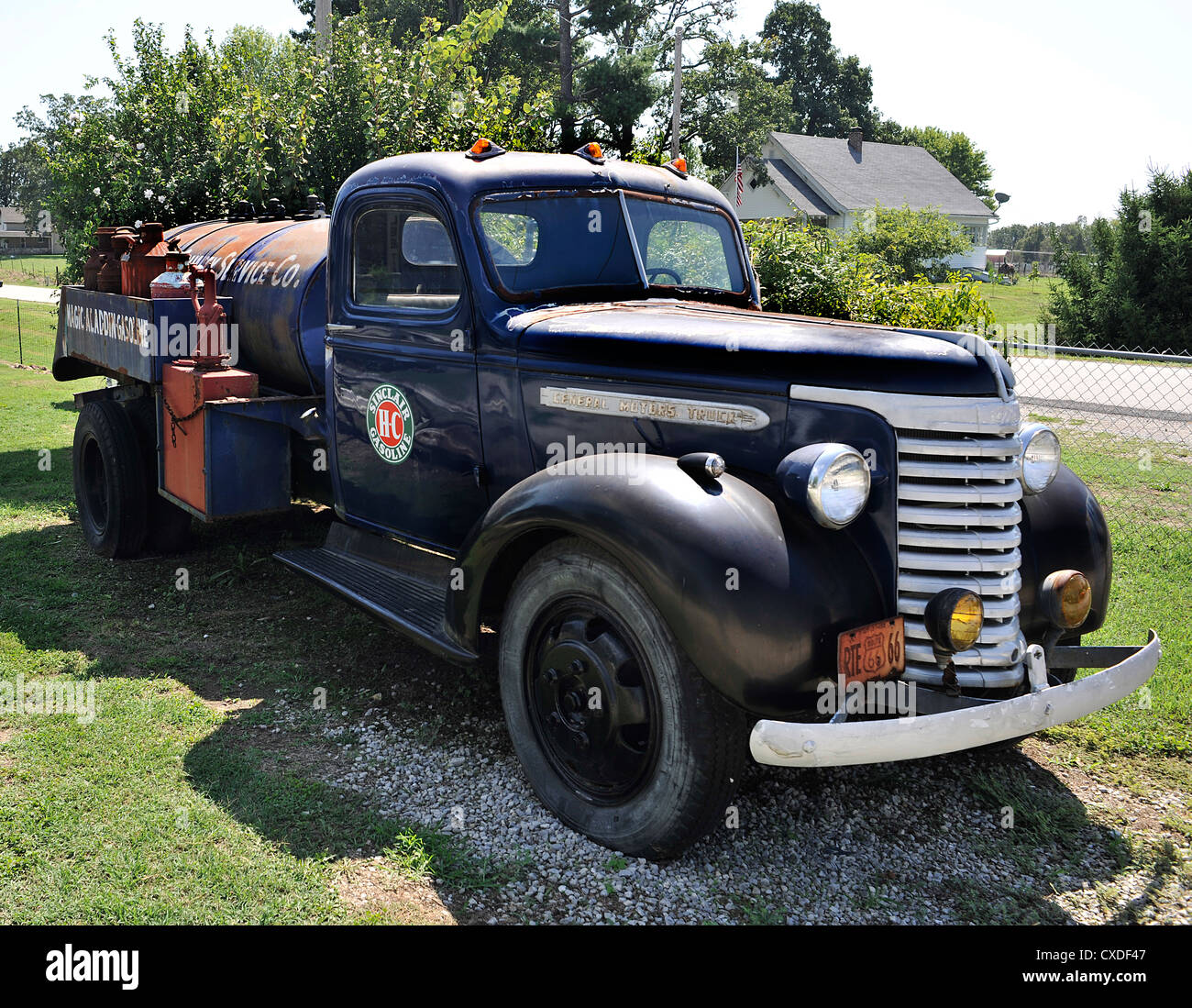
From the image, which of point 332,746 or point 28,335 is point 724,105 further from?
point 332,746

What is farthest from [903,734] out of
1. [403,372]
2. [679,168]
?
[679,168]

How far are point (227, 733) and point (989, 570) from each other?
9.38 ft

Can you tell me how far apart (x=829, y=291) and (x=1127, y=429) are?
14.9 ft

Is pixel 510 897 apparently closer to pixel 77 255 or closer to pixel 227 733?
pixel 227 733

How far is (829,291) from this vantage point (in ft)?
29.4

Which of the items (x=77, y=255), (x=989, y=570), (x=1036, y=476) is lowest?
(x=989, y=570)

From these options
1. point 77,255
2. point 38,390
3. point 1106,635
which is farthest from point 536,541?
point 38,390

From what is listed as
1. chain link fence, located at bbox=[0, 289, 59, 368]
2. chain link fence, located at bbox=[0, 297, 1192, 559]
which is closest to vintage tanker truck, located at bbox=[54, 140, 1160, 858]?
chain link fence, located at bbox=[0, 297, 1192, 559]

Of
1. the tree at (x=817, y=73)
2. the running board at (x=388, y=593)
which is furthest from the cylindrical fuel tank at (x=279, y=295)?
the tree at (x=817, y=73)

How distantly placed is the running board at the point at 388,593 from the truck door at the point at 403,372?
0.61 feet

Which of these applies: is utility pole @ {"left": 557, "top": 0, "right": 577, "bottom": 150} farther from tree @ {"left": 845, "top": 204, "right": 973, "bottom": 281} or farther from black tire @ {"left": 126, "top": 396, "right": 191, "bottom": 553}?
black tire @ {"left": 126, "top": 396, "right": 191, "bottom": 553}

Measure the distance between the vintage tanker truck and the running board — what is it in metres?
0.02

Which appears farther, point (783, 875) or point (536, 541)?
point (536, 541)

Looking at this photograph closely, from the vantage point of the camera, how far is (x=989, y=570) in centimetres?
303
